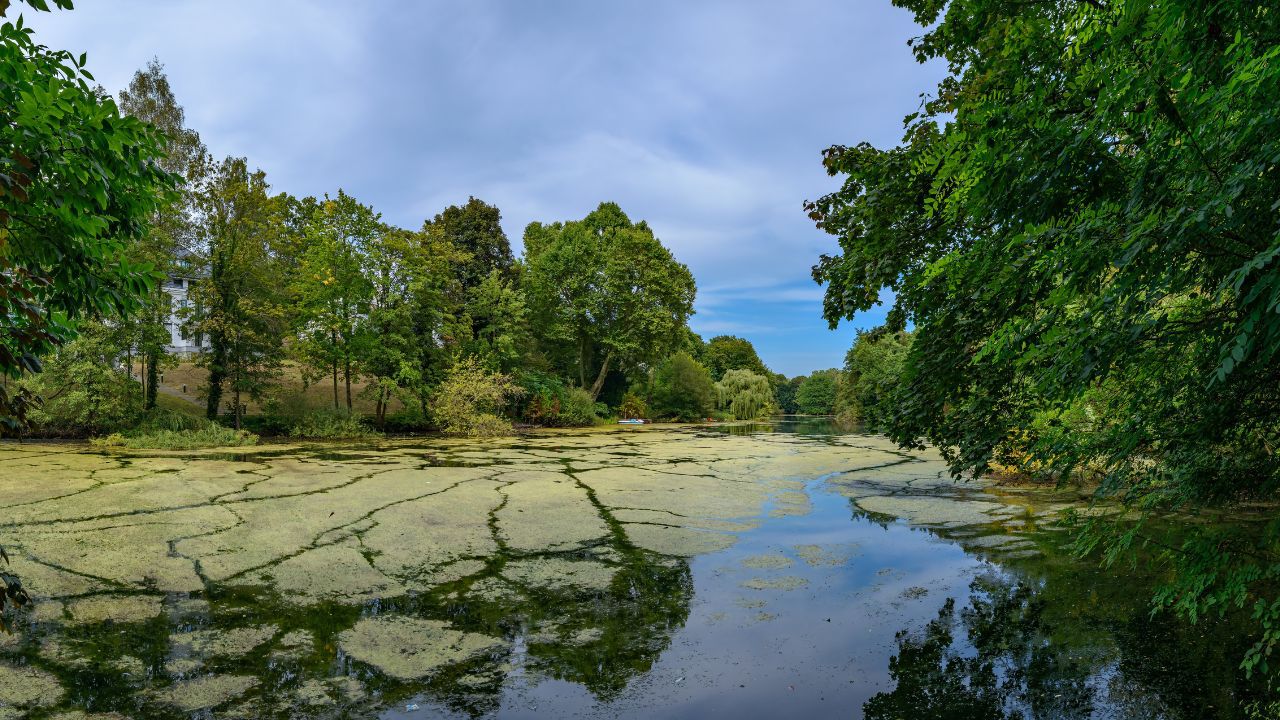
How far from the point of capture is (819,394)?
163 ft

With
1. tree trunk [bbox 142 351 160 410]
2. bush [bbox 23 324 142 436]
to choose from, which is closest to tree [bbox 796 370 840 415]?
tree trunk [bbox 142 351 160 410]

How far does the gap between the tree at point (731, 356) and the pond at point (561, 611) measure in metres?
45.5

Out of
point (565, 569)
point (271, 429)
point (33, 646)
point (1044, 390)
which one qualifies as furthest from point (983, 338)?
point (271, 429)

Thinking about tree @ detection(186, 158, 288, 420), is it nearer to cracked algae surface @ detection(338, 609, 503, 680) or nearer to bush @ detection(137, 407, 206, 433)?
bush @ detection(137, 407, 206, 433)

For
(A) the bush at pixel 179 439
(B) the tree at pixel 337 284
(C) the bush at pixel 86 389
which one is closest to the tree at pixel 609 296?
(B) the tree at pixel 337 284

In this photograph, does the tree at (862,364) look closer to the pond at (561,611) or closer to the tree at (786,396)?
the pond at (561,611)

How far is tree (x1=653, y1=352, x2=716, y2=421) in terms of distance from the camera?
101ft

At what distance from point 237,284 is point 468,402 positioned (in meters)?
6.20

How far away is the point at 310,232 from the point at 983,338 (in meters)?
16.7

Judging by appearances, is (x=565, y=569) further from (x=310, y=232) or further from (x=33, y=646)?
(x=310, y=232)

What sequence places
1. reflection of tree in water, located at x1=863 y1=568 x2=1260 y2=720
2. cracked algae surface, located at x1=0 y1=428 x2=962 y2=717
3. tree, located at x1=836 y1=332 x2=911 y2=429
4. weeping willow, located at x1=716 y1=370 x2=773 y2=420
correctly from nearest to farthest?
1. reflection of tree in water, located at x1=863 y1=568 x2=1260 y2=720
2. cracked algae surface, located at x1=0 y1=428 x2=962 y2=717
3. tree, located at x1=836 y1=332 x2=911 y2=429
4. weeping willow, located at x1=716 y1=370 x2=773 y2=420

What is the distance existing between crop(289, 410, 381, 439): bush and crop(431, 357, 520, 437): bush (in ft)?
6.20

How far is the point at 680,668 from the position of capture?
332cm

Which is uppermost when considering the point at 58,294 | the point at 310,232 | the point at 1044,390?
the point at 310,232
